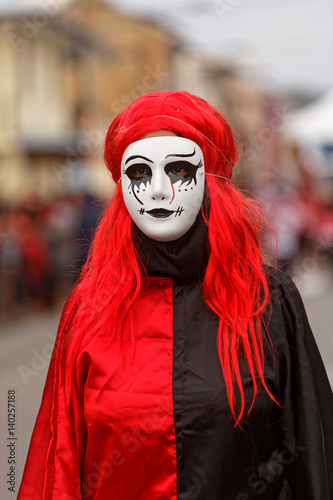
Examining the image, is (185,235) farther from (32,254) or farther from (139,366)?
(32,254)

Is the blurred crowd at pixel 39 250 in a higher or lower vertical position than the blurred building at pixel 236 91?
lower

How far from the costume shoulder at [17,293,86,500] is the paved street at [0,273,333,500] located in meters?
1.05

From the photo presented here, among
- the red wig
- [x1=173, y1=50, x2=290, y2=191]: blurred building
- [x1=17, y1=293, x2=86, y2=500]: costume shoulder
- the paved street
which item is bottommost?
the paved street

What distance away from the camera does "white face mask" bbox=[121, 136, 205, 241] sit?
1586 mm

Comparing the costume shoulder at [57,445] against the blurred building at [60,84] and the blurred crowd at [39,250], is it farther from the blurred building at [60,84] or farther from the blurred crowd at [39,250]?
the blurred building at [60,84]

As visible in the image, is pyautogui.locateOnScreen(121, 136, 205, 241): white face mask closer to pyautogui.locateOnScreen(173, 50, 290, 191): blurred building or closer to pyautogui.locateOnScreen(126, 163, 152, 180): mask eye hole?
pyautogui.locateOnScreen(126, 163, 152, 180): mask eye hole

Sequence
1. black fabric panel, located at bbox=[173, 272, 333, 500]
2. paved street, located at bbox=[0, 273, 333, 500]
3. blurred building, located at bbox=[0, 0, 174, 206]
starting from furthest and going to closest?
blurred building, located at bbox=[0, 0, 174, 206] → paved street, located at bbox=[0, 273, 333, 500] → black fabric panel, located at bbox=[173, 272, 333, 500]

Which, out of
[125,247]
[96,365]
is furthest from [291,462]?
[125,247]

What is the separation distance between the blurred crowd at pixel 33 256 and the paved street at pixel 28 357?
0.89ft

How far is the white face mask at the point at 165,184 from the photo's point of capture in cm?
159

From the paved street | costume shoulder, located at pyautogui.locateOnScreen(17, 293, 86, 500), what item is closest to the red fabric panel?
costume shoulder, located at pyautogui.locateOnScreen(17, 293, 86, 500)

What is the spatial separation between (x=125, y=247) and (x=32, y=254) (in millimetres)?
6599

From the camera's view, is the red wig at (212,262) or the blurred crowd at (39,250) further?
the blurred crowd at (39,250)

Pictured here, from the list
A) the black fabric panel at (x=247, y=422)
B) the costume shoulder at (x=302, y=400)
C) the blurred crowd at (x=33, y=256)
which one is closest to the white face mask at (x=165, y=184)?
the black fabric panel at (x=247, y=422)
